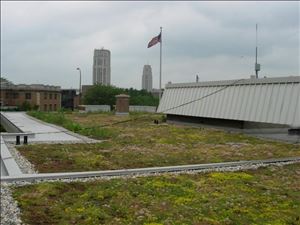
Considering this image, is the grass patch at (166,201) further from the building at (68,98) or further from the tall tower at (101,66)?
the tall tower at (101,66)

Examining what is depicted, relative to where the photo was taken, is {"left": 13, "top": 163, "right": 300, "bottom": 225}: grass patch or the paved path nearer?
{"left": 13, "top": 163, "right": 300, "bottom": 225}: grass patch

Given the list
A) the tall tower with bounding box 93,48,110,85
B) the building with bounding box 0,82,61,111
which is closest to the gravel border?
the building with bounding box 0,82,61,111

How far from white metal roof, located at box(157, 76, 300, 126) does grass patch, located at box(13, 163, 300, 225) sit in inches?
347

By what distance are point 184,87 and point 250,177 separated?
60.2 feet

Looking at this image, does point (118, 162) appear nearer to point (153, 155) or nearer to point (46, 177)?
point (153, 155)

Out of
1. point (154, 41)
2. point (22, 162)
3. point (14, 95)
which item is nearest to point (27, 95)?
point (14, 95)

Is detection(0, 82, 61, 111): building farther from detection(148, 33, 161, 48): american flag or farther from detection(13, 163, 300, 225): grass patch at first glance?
detection(13, 163, 300, 225): grass patch

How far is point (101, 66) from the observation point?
90.1 m

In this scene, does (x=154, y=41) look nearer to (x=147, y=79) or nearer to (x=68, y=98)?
(x=68, y=98)

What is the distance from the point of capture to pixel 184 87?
28.0 metres

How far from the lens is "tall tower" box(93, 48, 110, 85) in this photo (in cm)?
8812

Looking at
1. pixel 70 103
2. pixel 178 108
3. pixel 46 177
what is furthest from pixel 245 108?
pixel 70 103

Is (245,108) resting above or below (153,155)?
above

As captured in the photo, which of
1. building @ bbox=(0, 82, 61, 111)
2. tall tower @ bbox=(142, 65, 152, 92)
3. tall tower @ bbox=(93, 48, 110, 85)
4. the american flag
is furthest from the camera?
tall tower @ bbox=(93, 48, 110, 85)
